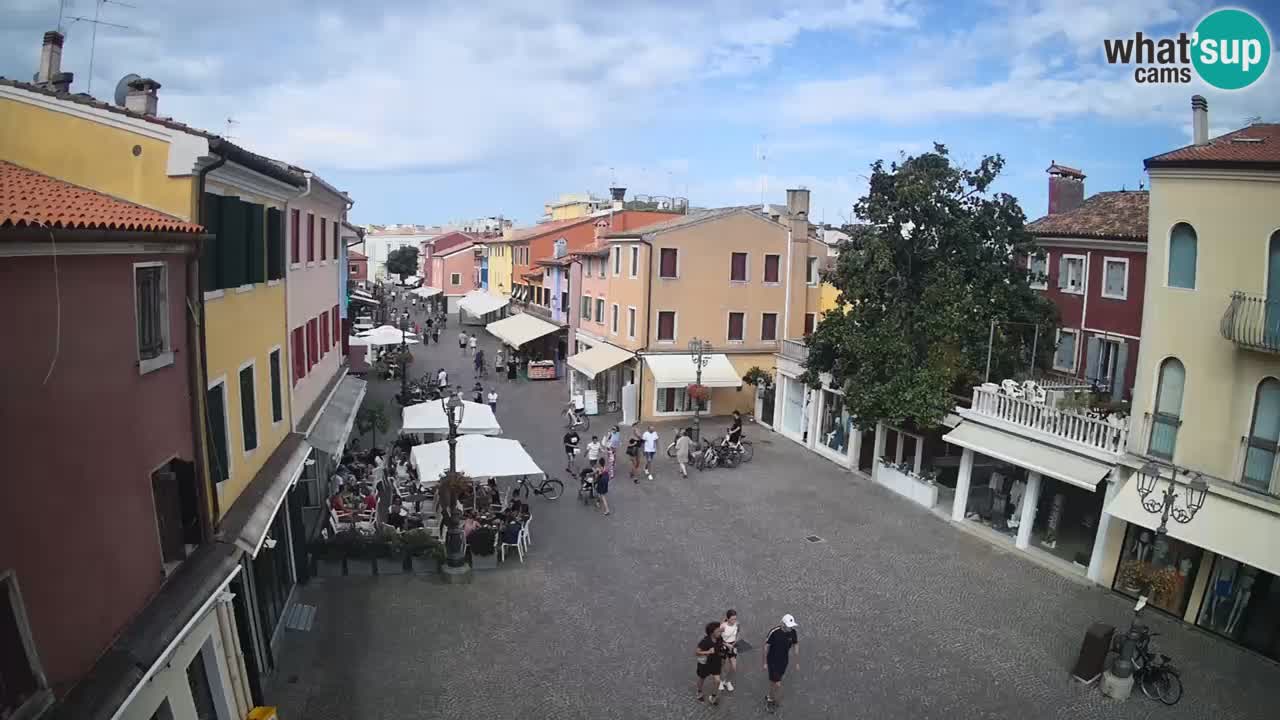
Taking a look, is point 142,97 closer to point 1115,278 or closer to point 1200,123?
point 1200,123

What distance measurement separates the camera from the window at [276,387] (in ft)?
46.6

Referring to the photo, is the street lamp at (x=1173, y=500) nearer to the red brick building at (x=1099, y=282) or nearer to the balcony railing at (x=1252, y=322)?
the balcony railing at (x=1252, y=322)

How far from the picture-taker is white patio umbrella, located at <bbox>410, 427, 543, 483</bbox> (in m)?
17.7

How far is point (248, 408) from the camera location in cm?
1238

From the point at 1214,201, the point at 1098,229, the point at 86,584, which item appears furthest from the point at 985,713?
the point at 1098,229

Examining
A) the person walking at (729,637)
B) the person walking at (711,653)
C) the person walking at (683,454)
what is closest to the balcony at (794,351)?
the person walking at (683,454)

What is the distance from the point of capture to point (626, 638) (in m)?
13.7

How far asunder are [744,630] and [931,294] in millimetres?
11773

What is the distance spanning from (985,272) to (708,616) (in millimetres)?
12989

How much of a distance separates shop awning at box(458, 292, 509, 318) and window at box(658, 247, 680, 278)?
2868cm

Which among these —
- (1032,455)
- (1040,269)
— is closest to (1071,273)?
(1040,269)

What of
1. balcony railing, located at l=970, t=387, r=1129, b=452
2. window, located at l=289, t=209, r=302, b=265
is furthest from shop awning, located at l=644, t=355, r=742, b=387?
window, located at l=289, t=209, r=302, b=265

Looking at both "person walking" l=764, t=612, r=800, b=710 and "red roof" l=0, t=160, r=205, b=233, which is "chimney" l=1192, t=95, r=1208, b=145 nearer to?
"person walking" l=764, t=612, r=800, b=710

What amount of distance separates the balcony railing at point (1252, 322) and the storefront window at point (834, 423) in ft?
41.9
